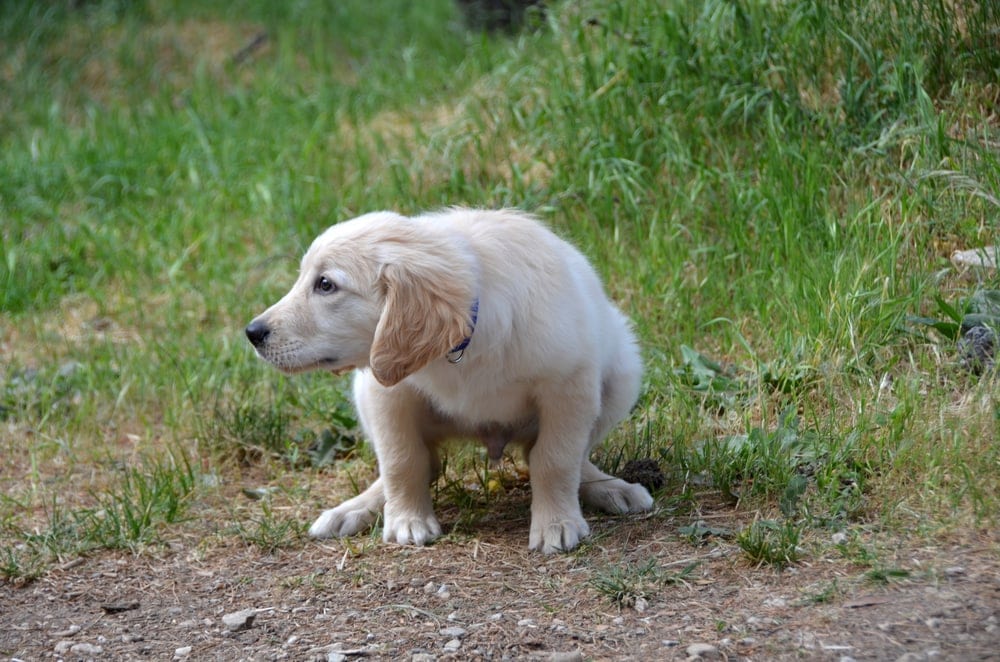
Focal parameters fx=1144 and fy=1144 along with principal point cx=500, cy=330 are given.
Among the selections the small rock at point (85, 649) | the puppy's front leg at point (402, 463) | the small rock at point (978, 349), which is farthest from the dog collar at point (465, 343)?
the small rock at point (978, 349)

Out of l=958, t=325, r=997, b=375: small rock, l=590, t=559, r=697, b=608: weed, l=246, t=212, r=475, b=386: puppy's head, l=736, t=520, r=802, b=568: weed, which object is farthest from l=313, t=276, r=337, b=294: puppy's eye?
l=958, t=325, r=997, b=375: small rock

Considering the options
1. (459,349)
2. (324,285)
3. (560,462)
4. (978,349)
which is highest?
(324,285)

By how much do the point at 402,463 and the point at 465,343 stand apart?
1.95 feet

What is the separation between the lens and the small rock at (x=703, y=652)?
2.71 metres

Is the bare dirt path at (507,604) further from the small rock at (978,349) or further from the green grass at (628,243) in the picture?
the small rock at (978,349)

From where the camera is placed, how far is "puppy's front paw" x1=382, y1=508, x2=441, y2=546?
3617 mm

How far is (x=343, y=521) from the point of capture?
12.5 ft

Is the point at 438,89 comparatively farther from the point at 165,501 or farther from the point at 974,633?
the point at 974,633

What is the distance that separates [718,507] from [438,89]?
4.23m

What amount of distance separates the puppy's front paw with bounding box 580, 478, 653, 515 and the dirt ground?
0.27 feet

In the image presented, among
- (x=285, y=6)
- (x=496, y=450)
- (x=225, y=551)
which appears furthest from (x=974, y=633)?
(x=285, y=6)

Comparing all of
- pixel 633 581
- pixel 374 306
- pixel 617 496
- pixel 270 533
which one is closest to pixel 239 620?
pixel 270 533

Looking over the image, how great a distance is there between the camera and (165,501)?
4.02 metres

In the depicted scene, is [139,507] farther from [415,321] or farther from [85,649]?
[415,321]
